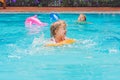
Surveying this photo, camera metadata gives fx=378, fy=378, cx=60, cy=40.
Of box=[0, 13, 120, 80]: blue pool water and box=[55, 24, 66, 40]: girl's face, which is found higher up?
box=[55, 24, 66, 40]: girl's face

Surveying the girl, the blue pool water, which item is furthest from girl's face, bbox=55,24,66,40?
the blue pool water

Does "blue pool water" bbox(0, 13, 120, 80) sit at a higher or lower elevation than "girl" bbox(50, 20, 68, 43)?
lower

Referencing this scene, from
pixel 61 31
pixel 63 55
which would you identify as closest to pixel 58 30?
pixel 61 31

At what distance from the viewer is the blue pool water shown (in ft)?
20.9

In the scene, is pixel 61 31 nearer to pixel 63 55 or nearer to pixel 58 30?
pixel 58 30

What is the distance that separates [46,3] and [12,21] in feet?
14.2

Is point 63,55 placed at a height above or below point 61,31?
below

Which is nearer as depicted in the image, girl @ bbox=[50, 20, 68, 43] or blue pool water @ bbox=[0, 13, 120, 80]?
blue pool water @ bbox=[0, 13, 120, 80]

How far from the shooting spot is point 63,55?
7.87 m

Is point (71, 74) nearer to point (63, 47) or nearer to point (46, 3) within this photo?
point (63, 47)

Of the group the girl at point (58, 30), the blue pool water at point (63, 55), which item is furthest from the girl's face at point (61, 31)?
the blue pool water at point (63, 55)

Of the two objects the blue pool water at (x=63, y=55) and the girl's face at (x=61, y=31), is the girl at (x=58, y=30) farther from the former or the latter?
the blue pool water at (x=63, y=55)

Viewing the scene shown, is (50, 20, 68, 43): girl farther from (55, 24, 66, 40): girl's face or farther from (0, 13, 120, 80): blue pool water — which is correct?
(0, 13, 120, 80): blue pool water

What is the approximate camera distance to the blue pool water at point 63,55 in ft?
20.9
